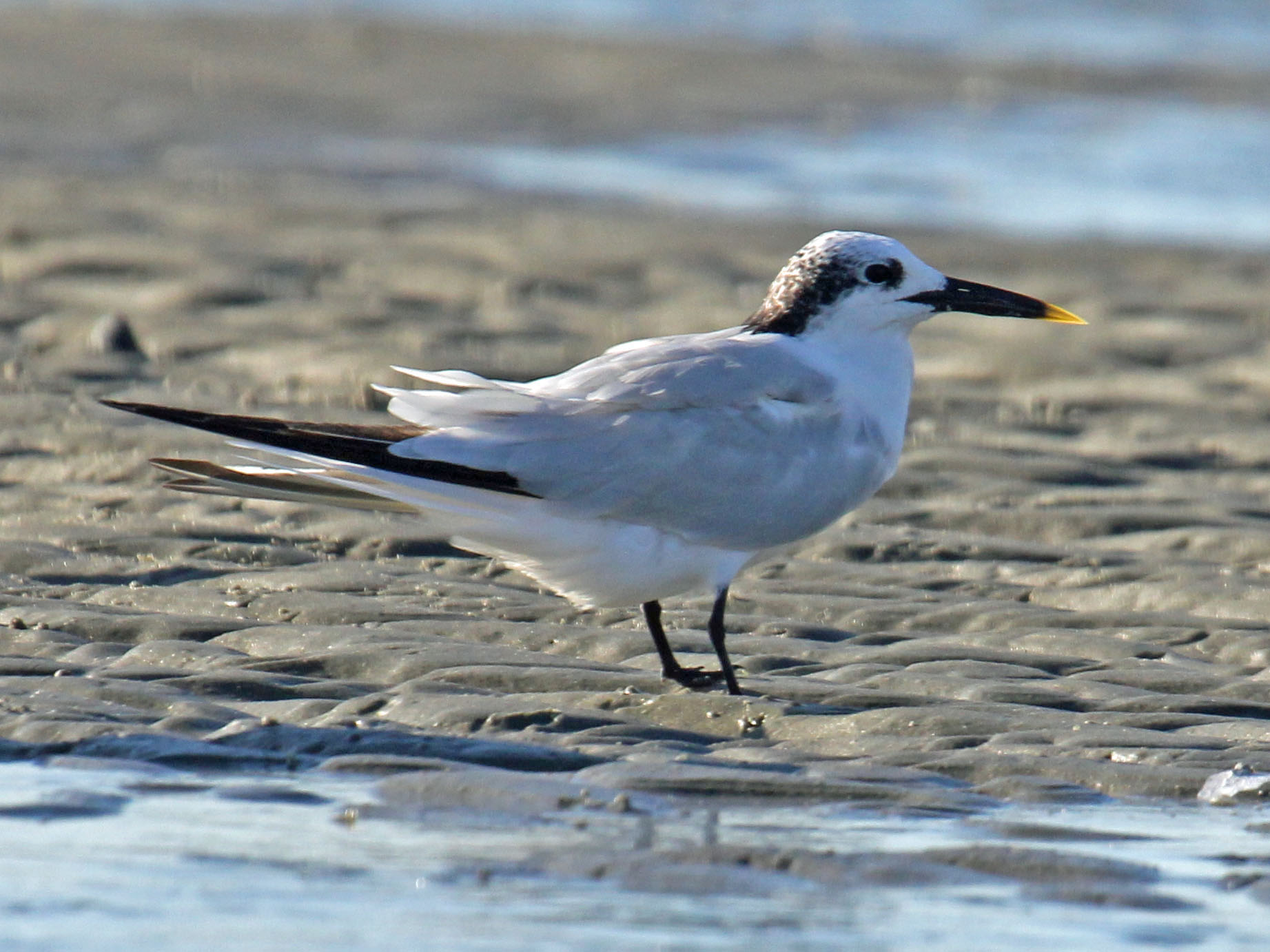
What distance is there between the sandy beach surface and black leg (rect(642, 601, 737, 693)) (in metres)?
0.05

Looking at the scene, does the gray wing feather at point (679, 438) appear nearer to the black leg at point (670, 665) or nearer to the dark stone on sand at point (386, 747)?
the black leg at point (670, 665)

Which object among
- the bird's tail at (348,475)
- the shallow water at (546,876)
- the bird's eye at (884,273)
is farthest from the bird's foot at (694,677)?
the bird's eye at (884,273)

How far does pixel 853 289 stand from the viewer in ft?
16.2

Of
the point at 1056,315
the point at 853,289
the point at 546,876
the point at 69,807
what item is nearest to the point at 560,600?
the point at 853,289

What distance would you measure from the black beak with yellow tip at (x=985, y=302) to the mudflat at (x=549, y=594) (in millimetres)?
706

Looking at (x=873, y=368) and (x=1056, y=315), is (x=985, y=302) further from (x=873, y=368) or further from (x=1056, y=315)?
(x=873, y=368)

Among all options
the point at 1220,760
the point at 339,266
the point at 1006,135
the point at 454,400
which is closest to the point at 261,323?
the point at 339,266

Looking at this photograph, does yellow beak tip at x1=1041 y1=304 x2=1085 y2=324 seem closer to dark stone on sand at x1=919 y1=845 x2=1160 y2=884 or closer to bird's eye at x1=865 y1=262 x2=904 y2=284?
bird's eye at x1=865 y1=262 x2=904 y2=284

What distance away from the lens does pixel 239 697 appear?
4301mm

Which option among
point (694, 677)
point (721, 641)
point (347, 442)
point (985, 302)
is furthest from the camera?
point (985, 302)

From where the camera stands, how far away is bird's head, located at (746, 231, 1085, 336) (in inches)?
194

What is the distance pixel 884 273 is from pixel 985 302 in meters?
0.32

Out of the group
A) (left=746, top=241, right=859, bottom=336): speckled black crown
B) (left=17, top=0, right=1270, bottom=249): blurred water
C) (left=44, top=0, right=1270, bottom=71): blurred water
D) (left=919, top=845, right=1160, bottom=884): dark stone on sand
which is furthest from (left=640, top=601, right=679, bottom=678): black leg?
(left=44, top=0, right=1270, bottom=71): blurred water

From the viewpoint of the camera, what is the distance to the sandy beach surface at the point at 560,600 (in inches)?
156
